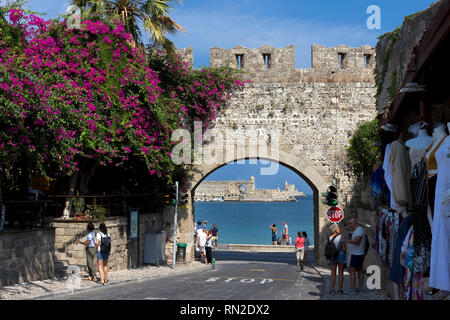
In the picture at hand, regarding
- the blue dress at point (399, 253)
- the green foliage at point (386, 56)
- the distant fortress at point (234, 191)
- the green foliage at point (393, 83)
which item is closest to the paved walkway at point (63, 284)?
the blue dress at point (399, 253)

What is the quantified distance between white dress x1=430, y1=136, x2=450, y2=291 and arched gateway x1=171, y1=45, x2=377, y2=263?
15.0 metres

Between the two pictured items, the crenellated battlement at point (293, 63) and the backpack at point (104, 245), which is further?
the crenellated battlement at point (293, 63)

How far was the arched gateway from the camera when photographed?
62.0 ft

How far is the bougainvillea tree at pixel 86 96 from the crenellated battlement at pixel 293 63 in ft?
3.19

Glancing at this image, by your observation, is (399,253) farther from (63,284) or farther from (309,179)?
(309,179)

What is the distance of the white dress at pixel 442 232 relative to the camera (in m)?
3.74

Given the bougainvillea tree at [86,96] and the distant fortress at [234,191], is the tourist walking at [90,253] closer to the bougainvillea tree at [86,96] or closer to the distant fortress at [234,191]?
the bougainvillea tree at [86,96]

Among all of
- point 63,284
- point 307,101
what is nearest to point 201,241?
point 307,101

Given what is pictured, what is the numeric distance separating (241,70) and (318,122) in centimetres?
347

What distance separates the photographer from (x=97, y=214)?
14344 millimetres

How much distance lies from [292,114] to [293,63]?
189cm

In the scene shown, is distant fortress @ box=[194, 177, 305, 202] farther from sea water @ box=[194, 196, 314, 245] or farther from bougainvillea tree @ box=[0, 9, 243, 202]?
bougainvillea tree @ box=[0, 9, 243, 202]

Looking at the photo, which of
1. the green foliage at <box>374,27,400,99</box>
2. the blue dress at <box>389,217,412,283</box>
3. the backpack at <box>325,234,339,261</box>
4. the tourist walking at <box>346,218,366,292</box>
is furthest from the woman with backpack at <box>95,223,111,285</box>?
the green foliage at <box>374,27,400,99</box>

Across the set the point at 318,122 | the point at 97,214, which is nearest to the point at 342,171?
→ the point at 318,122
